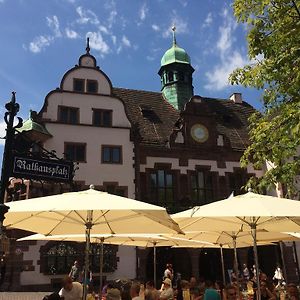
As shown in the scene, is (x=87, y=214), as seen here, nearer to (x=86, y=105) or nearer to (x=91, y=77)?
(x=86, y=105)

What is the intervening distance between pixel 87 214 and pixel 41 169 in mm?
2691

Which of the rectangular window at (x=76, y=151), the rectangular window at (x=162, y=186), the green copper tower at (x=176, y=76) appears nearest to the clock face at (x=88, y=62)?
the rectangular window at (x=76, y=151)

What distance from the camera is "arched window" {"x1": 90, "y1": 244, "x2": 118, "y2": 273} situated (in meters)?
22.1

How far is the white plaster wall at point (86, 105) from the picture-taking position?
24000 mm

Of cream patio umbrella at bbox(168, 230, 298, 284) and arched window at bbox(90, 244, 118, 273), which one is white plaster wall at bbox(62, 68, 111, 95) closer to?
arched window at bbox(90, 244, 118, 273)

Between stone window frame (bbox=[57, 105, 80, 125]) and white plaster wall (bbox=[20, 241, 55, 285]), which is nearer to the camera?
white plaster wall (bbox=[20, 241, 55, 285])

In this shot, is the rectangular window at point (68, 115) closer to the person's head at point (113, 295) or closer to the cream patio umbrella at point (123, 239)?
the cream patio umbrella at point (123, 239)

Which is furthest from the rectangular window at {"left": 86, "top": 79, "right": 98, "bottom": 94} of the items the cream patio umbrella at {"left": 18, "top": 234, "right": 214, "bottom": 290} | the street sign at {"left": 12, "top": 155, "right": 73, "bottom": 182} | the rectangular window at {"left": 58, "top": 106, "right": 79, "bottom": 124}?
the street sign at {"left": 12, "top": 155, "right": 73, "bottom": 182}

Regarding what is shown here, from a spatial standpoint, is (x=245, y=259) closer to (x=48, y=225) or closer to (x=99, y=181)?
(x=99, y=181)

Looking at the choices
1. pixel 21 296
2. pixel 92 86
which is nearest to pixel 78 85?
pixel 92 86

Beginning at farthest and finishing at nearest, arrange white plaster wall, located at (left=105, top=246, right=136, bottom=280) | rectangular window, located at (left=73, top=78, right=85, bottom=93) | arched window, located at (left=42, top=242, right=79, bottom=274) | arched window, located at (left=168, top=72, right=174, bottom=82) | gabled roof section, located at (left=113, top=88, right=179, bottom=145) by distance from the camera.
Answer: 1. arched window, located at (left=168, top=72, right=174, bottom=82)
2. gabled roof section, located at (left=113, top=88, right=179, bottom=145)
3. rectangular window, located at (left=73, top=78, right=85, bottom=93)
4. white plaster wall, located at (left=105, top=246, right=136, bottom=280)
5. arched window, located at (left=42, top=242, right=79, bottom=274)

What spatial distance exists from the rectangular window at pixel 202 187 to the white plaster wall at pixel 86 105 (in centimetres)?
571

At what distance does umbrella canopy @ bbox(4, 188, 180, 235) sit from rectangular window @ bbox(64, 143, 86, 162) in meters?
14.7

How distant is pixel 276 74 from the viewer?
10.9m
